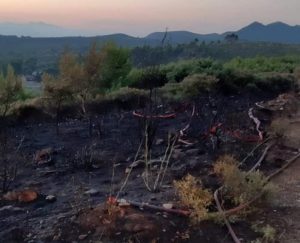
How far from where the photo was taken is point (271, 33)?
130 m

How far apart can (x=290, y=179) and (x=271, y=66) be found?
17038 mm

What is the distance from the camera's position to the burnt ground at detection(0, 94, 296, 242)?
5.11 metres

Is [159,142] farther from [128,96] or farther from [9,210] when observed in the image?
[128,96]

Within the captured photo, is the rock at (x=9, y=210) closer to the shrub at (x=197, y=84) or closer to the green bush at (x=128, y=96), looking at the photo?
the shrub at (x=197, y=84)

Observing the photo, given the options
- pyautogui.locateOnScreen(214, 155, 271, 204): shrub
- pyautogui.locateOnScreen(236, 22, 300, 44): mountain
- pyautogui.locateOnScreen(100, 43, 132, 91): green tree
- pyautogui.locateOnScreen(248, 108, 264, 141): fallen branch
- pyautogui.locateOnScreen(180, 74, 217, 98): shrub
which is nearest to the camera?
pyautogui.locateOnScreen(214, 155, 271, 204): shrub

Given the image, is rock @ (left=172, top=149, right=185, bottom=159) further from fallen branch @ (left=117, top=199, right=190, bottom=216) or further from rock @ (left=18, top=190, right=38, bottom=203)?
rock @ (left=18, top=190, right=38, bottom=203)

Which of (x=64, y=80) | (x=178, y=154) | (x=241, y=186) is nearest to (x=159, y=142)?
(x=178, y=154)

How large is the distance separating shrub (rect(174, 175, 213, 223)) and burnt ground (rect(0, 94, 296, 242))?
0.10 m

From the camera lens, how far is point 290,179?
6.98m

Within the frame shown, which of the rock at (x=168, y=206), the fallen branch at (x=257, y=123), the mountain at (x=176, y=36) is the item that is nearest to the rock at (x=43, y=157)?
the mountain at (x=176, y=36)

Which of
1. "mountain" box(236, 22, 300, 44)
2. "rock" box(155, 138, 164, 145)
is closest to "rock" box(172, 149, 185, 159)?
"rock" box(155, 138, 164, 145)

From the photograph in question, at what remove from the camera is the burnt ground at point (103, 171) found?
16.8ft

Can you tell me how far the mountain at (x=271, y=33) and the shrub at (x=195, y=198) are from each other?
11761 centimetres

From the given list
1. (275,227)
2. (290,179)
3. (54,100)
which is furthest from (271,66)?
(275,227)
